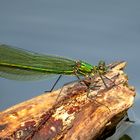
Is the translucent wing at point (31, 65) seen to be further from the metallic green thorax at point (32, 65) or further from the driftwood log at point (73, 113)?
the driftwood log at point (73, 113)

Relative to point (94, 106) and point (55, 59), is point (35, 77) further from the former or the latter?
point (94, 106)

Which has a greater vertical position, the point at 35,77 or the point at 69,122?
the point at 35,77

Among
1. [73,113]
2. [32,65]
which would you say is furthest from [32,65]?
[73,113]

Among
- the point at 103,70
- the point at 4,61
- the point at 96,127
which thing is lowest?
the point at 96,127

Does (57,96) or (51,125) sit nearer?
(51,125)

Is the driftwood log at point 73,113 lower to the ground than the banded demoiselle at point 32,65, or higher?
lower

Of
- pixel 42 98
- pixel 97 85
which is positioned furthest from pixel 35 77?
pixel 97 85

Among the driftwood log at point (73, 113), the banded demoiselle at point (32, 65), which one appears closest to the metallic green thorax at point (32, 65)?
the banded demoiselle at point (32, 65)
